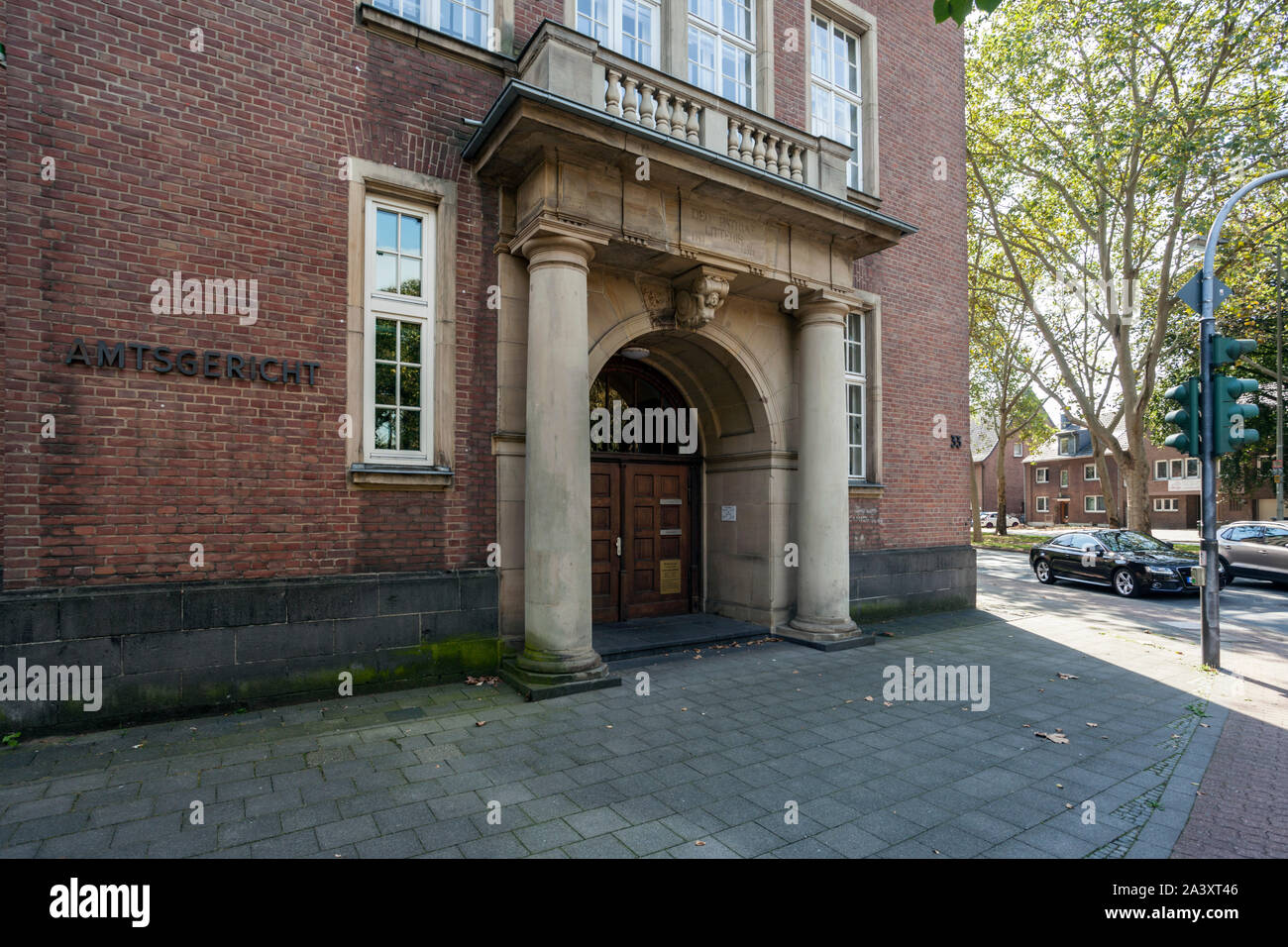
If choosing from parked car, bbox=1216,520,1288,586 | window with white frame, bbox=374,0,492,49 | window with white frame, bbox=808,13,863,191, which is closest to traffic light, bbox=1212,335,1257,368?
window with white frame, bbox=808,13,863,191

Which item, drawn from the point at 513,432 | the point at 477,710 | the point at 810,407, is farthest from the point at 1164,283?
the point at 477,710

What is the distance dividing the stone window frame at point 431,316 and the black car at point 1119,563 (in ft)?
50.7

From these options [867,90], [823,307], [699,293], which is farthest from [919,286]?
[699,293]

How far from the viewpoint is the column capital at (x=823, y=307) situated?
29.2ft

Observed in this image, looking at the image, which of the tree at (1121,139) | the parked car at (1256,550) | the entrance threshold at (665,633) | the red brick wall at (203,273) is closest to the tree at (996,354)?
the tree at (1121,139)

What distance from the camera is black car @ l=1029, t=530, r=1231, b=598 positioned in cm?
1412

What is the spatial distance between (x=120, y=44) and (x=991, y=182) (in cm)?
2266

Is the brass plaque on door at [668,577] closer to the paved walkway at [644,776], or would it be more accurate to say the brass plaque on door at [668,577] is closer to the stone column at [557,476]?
the paved walkway at [644,776]

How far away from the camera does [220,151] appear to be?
599 centimetres

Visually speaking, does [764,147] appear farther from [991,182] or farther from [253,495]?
[991,182]

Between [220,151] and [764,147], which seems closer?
[220,151]

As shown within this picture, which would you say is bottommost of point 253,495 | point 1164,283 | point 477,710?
point 477,710

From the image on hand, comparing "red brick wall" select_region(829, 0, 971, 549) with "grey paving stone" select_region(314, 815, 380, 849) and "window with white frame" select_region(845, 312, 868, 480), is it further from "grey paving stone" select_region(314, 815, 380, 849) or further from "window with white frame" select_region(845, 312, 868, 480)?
"grey paving stone" select_region(314, 815, 380, 849)

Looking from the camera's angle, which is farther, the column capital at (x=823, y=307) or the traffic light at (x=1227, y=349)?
the column capital at (x=823, y=307)
